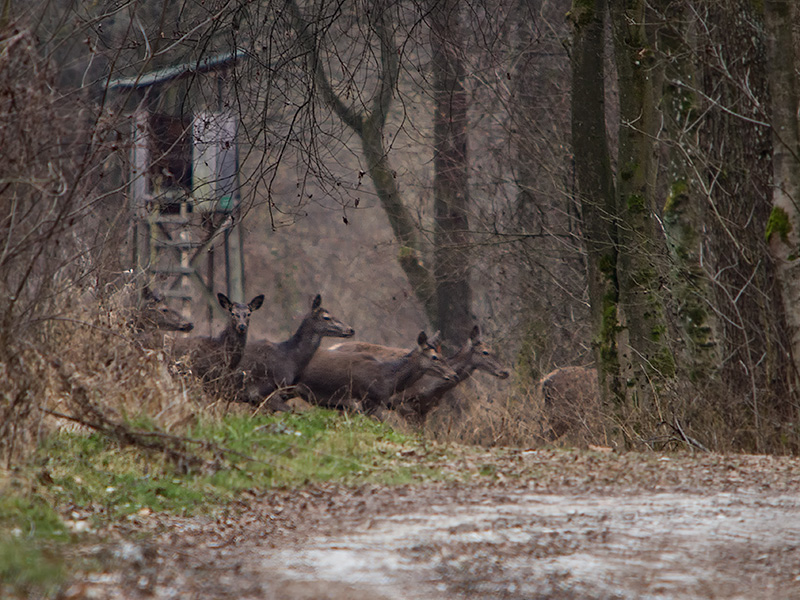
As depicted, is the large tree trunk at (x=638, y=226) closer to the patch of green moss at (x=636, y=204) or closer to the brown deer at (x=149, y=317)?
the patch of green moss at (x=636, y=204)

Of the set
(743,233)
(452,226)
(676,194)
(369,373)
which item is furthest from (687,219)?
(452,226)

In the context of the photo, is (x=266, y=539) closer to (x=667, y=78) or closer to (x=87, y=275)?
(x=87, y=275)

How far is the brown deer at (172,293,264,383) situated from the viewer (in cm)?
1266

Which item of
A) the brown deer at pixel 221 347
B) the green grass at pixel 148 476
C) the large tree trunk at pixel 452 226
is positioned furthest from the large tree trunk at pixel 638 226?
the large tree trunk at pixel 452 226

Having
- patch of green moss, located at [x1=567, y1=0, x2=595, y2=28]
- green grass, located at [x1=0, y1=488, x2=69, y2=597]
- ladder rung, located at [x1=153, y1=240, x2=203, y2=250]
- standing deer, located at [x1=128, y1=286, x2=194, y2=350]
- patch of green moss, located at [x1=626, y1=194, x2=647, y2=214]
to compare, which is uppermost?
patch of green moss, located at [x1=567, y1=0, x2=595, y2=28]

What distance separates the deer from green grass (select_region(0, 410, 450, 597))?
654cm

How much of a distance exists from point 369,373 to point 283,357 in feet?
4.52

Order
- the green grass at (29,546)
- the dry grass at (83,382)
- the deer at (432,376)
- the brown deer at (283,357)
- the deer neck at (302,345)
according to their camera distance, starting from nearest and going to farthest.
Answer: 1. the green grass at (29,546)
2. the dry grass at (83,382)
3. the brown deer at (283,357)
4. the deer neck at (302,345)
5. the deer at (432,376)

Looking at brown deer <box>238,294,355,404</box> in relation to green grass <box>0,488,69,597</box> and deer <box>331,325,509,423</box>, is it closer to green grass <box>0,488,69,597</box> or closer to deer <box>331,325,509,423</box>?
deer <box>331,325,509,423</box>

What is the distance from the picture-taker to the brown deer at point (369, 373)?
1593 cm

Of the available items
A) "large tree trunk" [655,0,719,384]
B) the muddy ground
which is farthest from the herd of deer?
the muddy ground

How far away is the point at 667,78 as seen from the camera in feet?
36.7

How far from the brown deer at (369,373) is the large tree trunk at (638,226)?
4.92 metres

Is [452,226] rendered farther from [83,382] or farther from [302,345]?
[83,382]
